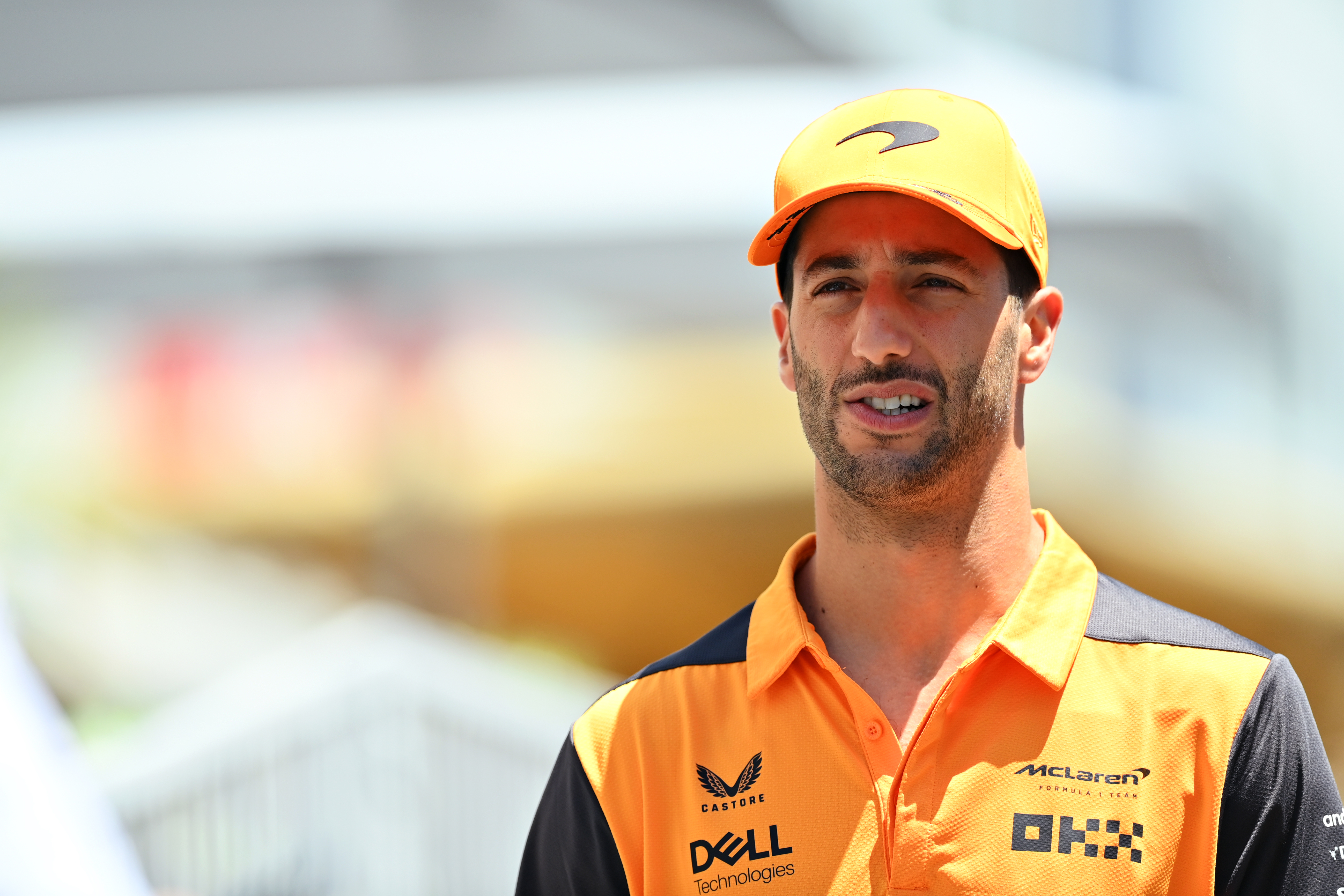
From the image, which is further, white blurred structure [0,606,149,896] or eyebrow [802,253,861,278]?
white blurred structure [0,606,149,896]

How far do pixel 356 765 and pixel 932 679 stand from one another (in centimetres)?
168

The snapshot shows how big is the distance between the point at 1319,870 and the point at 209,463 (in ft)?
7.87

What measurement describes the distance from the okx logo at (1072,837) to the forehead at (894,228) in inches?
27.0

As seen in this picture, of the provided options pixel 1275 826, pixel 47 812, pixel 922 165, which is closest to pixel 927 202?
pixel 922 165

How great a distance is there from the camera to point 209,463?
274cm

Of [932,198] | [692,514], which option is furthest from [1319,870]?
[692,514]

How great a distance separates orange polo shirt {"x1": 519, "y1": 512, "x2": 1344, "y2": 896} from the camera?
50.4 inches

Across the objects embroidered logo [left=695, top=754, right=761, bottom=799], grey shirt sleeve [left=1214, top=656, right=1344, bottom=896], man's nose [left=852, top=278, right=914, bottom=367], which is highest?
man's nose [left=852, top=278, right=914, bottom=367]

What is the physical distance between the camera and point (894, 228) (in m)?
1.43

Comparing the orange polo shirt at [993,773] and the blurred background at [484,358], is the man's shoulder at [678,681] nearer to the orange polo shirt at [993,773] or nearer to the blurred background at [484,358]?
the orange polo shirt at [993,773]

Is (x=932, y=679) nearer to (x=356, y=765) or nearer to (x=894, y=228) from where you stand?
(x=894, y=228)

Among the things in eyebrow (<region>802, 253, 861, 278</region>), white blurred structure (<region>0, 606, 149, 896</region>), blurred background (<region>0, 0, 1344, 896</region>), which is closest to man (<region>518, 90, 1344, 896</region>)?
eyebrow (<region>802, 253, 861, 278</region>)

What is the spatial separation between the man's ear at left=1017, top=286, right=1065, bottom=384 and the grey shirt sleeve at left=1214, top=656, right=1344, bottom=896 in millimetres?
503

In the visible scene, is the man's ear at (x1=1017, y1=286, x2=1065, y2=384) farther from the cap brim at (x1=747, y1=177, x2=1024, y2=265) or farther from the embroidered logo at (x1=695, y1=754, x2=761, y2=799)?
the embroidered logo at (x1=695, y1=754, x2=761, y2=799)
